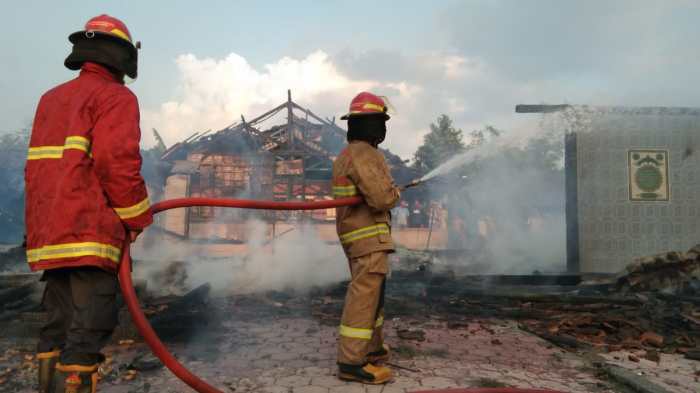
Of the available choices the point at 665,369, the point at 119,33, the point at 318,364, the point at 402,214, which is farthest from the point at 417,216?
the point at 119,33

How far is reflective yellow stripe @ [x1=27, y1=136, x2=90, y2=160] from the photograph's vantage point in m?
2.43

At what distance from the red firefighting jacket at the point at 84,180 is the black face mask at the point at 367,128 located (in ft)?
6.06

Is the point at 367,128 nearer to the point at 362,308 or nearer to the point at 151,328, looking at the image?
the point at 362,308

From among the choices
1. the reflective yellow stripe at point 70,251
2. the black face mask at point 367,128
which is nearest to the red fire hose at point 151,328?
the reflective yellow stripe at point 70,251

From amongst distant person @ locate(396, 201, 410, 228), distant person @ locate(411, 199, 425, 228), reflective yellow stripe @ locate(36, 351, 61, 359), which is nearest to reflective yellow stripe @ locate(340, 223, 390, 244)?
reflective yellow stripe @ locate(36, 351, 61, 359)

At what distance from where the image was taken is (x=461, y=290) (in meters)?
7.85

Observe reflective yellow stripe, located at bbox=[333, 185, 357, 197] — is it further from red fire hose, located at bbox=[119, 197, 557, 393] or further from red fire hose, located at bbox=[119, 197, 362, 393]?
red fire hose, located at bbox=[119, 197, 362, 393]

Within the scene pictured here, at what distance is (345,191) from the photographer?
3.86 meters

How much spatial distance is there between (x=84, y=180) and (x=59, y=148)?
0.24 meters

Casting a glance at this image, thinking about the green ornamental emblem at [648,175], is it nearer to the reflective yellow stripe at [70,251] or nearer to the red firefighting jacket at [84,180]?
the red firefighting jacket at [84,180]

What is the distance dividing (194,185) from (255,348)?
50.1ft

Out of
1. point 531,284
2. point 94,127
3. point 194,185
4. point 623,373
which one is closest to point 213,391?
point 94,127

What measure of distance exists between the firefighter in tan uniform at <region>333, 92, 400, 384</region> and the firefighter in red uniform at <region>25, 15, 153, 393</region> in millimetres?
1682

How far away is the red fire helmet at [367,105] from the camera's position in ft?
12.8
